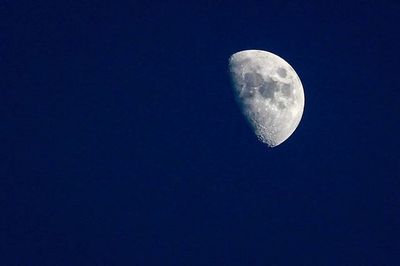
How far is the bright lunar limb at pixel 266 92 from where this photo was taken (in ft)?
37.8

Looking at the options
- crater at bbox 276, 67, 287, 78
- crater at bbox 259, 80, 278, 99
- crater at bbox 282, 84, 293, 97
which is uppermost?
crater at bbox 276, 67, 287, 78

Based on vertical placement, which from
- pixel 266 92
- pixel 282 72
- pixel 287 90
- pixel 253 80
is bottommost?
pixel 266 92

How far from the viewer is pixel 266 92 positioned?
11.5 metres

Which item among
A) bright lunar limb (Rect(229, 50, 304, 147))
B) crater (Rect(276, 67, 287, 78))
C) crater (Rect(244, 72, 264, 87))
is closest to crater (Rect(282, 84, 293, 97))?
bright lunar limb (Rect(229, 50, 304, 147))

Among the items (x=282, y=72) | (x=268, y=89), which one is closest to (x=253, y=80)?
(x=268, y=89)

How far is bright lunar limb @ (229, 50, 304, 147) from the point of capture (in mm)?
11523

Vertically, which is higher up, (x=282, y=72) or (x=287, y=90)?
(x=282, y=72)

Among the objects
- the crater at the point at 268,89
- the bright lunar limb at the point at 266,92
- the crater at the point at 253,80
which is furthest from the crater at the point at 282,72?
the crater at the point at 253,80

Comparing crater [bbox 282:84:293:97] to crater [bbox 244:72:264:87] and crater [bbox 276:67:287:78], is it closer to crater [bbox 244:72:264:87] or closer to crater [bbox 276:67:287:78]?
crater [bbox 276:67:287:78]

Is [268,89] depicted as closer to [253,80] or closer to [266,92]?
[266,92]

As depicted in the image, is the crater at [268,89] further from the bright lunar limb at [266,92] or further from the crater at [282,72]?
the crater at [282,72]

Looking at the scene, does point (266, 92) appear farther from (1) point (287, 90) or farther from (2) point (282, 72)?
(2) point (282, 72)

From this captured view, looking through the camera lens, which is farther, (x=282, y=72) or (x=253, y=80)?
(x=282, y=72)

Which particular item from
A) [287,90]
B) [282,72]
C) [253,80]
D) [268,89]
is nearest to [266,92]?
[268,89]
